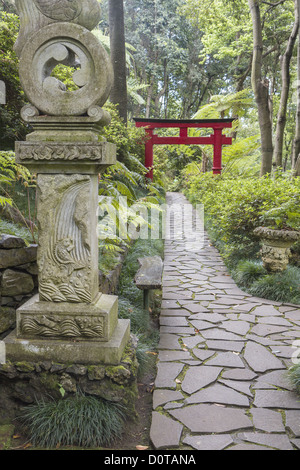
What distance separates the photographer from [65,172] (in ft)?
9.43

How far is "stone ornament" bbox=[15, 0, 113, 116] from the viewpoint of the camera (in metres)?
2.75

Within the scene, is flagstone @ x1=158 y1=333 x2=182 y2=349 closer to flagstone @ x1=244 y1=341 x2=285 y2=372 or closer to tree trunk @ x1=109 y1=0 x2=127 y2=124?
flagstone @ x1=244 y1=341 x2=285 y2=372

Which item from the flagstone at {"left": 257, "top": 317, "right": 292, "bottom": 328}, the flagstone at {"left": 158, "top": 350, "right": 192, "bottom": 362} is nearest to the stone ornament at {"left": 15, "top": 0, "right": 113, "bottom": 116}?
the flagstone at {"left": 158, "top": 350, "right": 192, "bottom": 362}

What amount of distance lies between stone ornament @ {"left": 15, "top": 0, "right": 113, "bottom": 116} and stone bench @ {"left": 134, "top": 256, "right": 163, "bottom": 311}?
2282mm

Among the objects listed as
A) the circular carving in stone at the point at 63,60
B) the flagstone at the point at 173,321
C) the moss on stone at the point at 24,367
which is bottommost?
the flagstone at the point at 173,321

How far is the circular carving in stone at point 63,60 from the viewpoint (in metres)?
2.74

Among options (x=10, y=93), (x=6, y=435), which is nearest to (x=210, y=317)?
(x=6, y=435)

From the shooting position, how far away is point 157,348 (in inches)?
164

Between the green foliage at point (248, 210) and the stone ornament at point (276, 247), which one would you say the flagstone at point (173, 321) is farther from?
the green foliage at point (248, 210)

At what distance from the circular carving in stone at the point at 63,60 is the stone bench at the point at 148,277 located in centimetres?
228

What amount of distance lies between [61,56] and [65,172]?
0.85 meters

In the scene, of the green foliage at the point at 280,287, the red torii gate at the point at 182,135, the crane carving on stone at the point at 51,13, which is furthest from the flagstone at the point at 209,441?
the red torii gate at the point at 182,135
